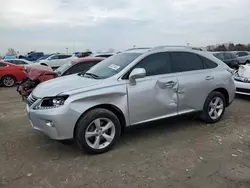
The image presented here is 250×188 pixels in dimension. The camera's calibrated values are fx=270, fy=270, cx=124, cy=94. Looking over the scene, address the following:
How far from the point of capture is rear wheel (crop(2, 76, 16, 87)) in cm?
1350

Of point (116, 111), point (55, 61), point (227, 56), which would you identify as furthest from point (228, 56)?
point (116, 111)

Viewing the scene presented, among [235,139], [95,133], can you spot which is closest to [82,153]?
[95,133]

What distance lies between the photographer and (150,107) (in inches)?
186

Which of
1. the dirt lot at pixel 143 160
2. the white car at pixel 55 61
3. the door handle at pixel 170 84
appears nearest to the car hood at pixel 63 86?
the dirt lot at pixel 143 160

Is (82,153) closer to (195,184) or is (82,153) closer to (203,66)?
(195,184)

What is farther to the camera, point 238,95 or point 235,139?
point 238,95

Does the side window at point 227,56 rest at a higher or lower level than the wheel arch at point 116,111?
higher

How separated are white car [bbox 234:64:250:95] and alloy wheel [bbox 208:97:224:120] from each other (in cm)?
272

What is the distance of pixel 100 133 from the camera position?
169 inches

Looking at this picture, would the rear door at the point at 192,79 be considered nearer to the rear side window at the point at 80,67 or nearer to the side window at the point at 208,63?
the side window at the point at 208,63

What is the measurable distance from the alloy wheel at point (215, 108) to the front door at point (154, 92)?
1.07m

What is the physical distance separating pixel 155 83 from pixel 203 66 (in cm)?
142

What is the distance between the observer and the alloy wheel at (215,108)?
5.72 metres

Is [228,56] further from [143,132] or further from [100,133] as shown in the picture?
[100,133]
